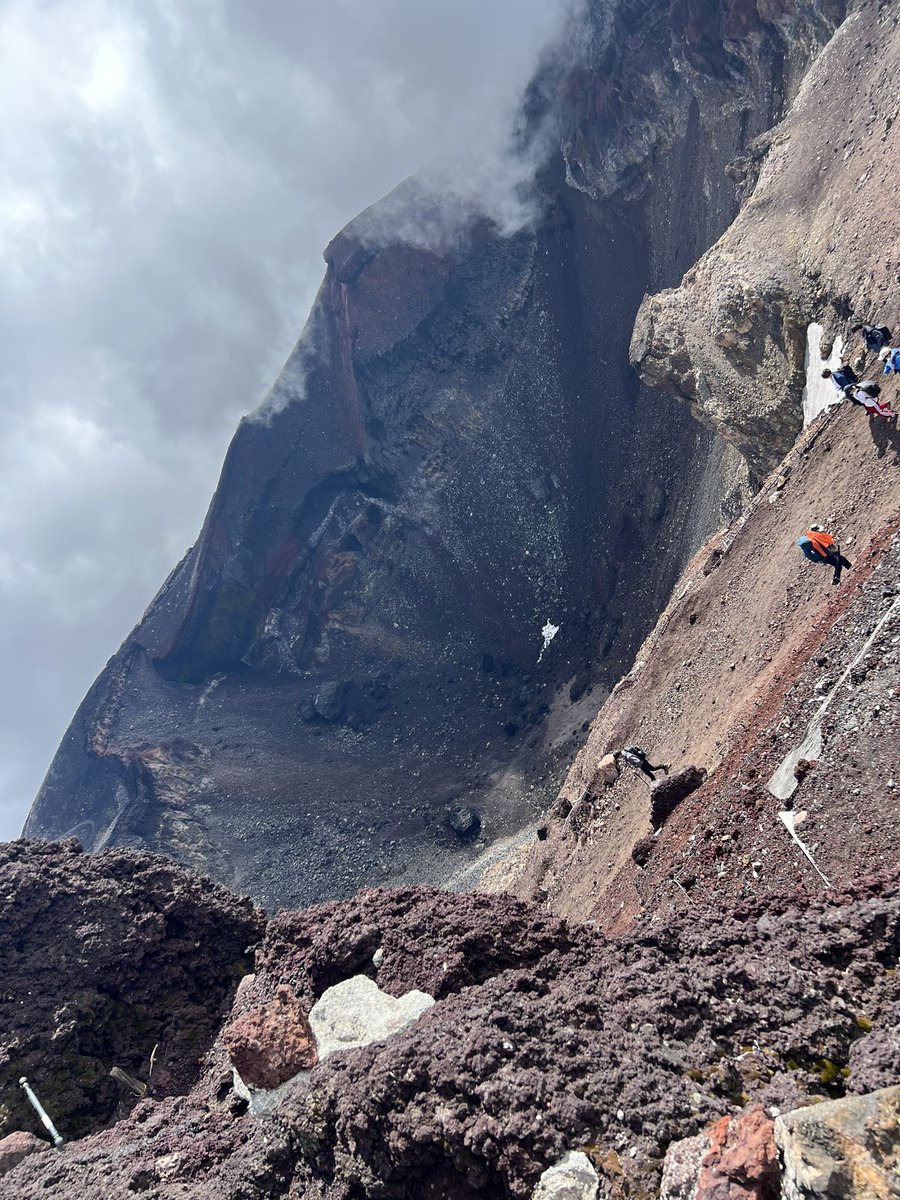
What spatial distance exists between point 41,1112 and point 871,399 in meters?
17.0

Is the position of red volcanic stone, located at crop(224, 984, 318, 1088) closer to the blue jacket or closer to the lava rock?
the blue jacket

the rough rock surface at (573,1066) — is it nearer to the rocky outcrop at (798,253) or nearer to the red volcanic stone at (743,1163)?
the red volcanic stone at (743,1163)

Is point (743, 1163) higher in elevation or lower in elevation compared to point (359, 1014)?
lower

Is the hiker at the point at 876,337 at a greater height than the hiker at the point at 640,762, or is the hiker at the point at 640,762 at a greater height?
the hiker at the point at 876,337

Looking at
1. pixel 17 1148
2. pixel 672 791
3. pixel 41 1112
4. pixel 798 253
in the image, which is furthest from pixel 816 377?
pixel 17 1148

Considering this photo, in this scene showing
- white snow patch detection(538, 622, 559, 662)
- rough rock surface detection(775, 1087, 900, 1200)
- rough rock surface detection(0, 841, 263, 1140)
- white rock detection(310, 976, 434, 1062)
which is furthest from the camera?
white snow patch detection(538, 622, 559, 662)

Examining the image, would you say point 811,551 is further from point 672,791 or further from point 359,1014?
point 359,1014

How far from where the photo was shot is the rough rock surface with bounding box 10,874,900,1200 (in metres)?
4.74

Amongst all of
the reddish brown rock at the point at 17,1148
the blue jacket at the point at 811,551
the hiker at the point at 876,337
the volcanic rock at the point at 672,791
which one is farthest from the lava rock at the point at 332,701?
the hiker at the point at 876,337

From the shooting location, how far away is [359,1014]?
785 centimetres

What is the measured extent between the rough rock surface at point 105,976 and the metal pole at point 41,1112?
114 millimetres

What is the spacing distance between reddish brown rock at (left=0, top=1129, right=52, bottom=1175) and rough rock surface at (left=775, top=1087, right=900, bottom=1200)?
1006cm

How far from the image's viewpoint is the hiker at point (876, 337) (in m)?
12.7

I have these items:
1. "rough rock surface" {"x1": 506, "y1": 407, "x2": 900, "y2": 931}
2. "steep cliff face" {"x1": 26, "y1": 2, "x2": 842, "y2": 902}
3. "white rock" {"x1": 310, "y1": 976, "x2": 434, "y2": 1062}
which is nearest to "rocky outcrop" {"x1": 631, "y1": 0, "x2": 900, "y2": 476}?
"rough rock surface" {"x1": 506, "y1": 407, "x2": 900, "y2": 931}
